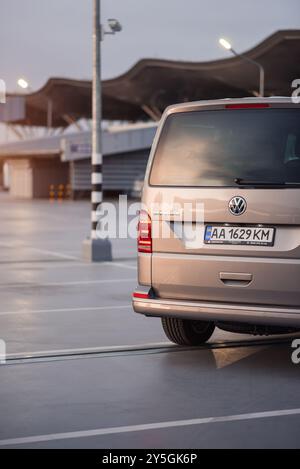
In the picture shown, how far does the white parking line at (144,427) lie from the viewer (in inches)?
223

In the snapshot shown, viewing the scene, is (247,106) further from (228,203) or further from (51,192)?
(51,192)

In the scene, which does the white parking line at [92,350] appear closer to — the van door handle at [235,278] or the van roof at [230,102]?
the van door handle at [235,278]

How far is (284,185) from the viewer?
24.4ft

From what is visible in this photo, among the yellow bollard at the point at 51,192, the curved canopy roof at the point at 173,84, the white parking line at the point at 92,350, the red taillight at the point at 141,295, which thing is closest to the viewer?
the red taillight at the point at 141,295

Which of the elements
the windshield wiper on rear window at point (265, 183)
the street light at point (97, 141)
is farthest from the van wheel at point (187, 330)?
the street light at point (97, 141)

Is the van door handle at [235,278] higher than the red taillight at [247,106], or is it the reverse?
the red taillight at [247,106]

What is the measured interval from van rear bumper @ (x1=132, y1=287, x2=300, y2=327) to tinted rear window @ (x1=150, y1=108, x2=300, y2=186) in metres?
0.94

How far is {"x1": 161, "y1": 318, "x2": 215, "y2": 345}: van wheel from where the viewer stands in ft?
28.2

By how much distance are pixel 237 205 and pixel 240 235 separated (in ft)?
0.76

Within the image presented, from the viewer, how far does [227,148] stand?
7.76m

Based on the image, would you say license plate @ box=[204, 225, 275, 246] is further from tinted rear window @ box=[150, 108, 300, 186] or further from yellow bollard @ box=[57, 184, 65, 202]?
yellow bollard @ box=[57, 184, 65, 202]

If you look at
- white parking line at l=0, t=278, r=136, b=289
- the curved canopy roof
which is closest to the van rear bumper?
white parking line at l=0, t=278, r=136, b=289

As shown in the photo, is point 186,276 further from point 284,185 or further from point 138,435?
point 138,435

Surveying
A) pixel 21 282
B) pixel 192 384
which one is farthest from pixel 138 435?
pixel 21 282
